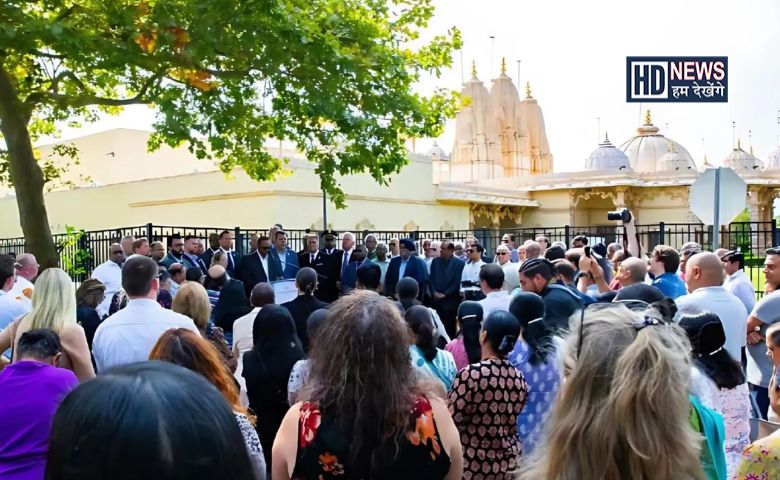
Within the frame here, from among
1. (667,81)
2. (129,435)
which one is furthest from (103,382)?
(667,81)

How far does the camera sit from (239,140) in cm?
1381

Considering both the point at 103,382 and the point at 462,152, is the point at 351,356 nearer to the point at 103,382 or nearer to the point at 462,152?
the point at 103,382

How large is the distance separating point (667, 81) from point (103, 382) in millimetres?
11739

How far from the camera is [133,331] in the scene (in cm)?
482

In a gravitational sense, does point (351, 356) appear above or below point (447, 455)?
above

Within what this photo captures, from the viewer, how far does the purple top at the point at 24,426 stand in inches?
132

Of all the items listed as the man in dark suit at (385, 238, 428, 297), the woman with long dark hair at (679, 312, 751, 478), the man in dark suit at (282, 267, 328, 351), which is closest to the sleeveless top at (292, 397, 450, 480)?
the woman with long dark hair at (679, 312, 751, 478)

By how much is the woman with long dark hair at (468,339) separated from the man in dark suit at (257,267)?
24.1ft

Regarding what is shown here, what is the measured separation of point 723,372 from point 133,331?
333cm

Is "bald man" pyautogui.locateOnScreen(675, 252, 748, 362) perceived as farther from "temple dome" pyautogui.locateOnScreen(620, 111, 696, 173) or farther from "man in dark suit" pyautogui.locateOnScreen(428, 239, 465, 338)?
"temple dome" pyautogui.locateOnScreen(620, 111, 696, 173)

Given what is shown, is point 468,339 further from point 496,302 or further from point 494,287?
point 494,287

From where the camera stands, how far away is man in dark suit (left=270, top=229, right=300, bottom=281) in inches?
524

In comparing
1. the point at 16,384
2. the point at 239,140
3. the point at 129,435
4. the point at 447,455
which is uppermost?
the point at 239,140

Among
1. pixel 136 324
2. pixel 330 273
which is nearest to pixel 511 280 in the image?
pixel 330 273
